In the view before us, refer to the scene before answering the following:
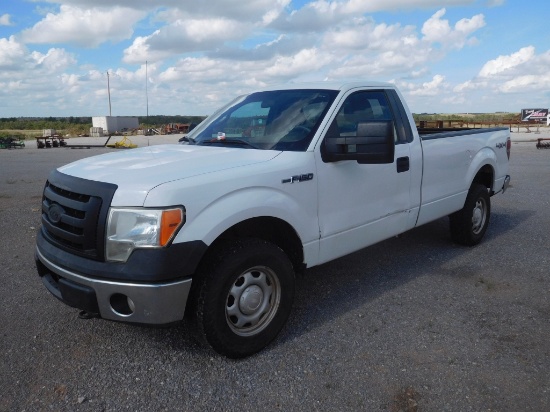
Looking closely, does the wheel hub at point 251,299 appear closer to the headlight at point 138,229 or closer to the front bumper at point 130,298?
the front bumper at point 130,298

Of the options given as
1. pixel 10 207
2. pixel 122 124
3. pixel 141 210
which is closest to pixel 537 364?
pixel 141 210

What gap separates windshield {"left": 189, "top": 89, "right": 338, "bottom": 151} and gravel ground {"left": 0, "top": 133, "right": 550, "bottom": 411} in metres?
1.47

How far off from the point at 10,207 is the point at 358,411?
7.92 metres

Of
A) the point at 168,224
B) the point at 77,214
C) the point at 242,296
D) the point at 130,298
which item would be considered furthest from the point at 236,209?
the point at 77,214

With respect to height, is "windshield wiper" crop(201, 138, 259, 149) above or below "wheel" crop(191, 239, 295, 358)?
above

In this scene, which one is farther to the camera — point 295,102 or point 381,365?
point 295,102

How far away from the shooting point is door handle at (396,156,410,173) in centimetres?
436

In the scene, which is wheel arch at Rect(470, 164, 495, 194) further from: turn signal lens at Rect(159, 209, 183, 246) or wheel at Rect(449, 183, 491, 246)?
turn signal lens at Rect(159, 209, 183, 246)

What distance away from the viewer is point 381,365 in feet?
10.4

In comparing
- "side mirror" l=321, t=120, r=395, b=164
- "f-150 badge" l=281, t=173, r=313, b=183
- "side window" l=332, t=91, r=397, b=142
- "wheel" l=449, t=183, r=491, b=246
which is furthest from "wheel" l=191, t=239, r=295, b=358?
"wheel" l=449, t=183, r=491, b=246

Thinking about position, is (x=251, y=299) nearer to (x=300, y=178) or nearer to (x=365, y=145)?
(x=300, y=178)

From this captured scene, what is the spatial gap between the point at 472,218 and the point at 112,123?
5795 cm

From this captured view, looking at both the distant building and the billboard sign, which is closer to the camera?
the distant building

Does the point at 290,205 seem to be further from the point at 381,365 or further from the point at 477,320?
the point at 477,320
